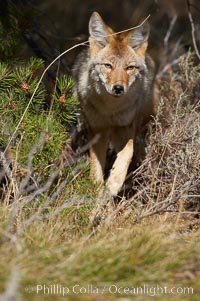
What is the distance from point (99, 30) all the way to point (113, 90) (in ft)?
2.43

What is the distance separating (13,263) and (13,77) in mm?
1905

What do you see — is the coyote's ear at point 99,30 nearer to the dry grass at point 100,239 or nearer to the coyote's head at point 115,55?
the coyote's head at point 115,55

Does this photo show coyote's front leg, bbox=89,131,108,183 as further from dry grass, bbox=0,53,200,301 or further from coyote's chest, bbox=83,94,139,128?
dry grass, bbox=0,53,200,301

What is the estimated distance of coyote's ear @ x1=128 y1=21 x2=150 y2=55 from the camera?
5.49m

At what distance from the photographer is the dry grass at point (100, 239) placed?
3021 mm

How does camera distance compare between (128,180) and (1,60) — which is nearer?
(1,60)

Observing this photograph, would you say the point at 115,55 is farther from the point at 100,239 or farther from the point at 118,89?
the point at 100,239

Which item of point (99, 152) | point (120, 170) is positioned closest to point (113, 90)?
point (120, 170)

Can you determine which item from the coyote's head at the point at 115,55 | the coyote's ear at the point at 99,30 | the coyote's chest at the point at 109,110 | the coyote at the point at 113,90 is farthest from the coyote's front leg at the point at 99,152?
the coyote's ear at the point at 99,30

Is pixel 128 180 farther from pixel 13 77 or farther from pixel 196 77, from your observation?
pixel 13 77

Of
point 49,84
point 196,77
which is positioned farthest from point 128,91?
point 196,77

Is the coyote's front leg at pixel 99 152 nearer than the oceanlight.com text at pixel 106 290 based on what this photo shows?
No

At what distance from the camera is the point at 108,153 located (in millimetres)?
6484

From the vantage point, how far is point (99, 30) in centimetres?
544
